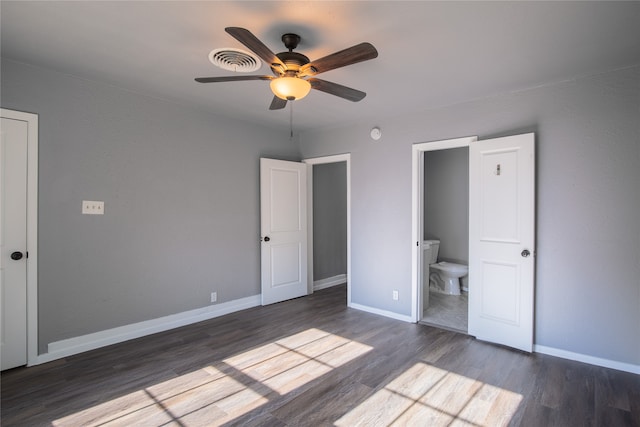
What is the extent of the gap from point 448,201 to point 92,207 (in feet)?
16.2

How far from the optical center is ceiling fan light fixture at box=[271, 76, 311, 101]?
2109 mm

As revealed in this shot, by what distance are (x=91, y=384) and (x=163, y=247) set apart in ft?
4.72

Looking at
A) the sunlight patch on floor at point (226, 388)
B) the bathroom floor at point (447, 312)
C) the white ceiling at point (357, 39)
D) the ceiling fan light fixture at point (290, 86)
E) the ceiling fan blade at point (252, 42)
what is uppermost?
the white ceiling at point (357, 39)

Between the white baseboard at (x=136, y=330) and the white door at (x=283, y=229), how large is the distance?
403 millimetres

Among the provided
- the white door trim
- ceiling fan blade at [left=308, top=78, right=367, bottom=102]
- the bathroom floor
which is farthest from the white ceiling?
the bathroom floor

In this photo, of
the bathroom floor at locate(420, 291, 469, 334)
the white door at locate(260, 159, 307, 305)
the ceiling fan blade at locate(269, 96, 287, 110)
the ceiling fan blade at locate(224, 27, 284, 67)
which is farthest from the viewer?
the white door at locate(260, 159, 307, 305)

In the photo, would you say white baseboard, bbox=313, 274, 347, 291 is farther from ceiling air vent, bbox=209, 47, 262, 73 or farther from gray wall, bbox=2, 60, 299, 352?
ceiling air vent, bbox=209, 47, 262, 73

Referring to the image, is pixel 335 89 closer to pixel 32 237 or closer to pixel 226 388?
pixel 226 388

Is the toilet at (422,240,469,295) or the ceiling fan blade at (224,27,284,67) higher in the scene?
the ceiling fan blade at (224,27,284,67)

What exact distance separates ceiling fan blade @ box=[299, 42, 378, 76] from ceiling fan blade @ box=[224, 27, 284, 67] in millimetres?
204

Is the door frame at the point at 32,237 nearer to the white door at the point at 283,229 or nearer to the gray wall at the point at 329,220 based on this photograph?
the white door at the point at 283,229

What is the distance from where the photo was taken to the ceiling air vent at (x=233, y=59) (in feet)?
6.88

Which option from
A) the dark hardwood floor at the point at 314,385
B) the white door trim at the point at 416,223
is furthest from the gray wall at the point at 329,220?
the dark hardwood floor at the point at 314,385

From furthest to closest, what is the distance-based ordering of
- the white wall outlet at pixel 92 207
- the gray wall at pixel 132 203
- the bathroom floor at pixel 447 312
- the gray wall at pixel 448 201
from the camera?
the gray wall at pixel 448 201 → the bathroom floor at pixel 447 312 → the white wall outlet at pixel 92 207 → the gray wall at pixel 132 203
